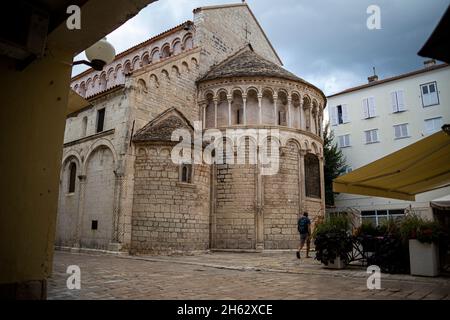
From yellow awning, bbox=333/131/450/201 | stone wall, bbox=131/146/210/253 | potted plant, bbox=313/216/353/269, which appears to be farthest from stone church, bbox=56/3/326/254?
potted plant, bbox=313/216/353/269

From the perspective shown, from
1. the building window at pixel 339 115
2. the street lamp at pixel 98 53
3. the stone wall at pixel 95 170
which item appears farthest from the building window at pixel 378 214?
the street lamp at pixel 98 53

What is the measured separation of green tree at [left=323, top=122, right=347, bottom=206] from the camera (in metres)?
27.2

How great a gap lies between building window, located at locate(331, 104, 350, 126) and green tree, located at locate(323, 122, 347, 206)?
216 centimetres

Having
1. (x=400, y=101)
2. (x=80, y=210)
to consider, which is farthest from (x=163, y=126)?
(x=400, y=101)

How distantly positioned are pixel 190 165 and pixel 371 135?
1866 cm

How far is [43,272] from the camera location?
4.45m

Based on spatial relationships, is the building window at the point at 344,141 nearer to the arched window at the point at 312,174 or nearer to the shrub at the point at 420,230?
the arched window at the point at 312,174

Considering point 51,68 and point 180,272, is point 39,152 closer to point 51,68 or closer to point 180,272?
point 51,68

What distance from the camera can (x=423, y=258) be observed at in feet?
24.6

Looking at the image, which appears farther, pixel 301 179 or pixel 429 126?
pixel 429 126

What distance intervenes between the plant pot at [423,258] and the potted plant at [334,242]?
1650 mm

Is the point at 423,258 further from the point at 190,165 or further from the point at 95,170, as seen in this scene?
the point at 95,170

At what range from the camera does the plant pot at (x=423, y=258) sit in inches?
290

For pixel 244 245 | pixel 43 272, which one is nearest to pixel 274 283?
pixel 43 272
